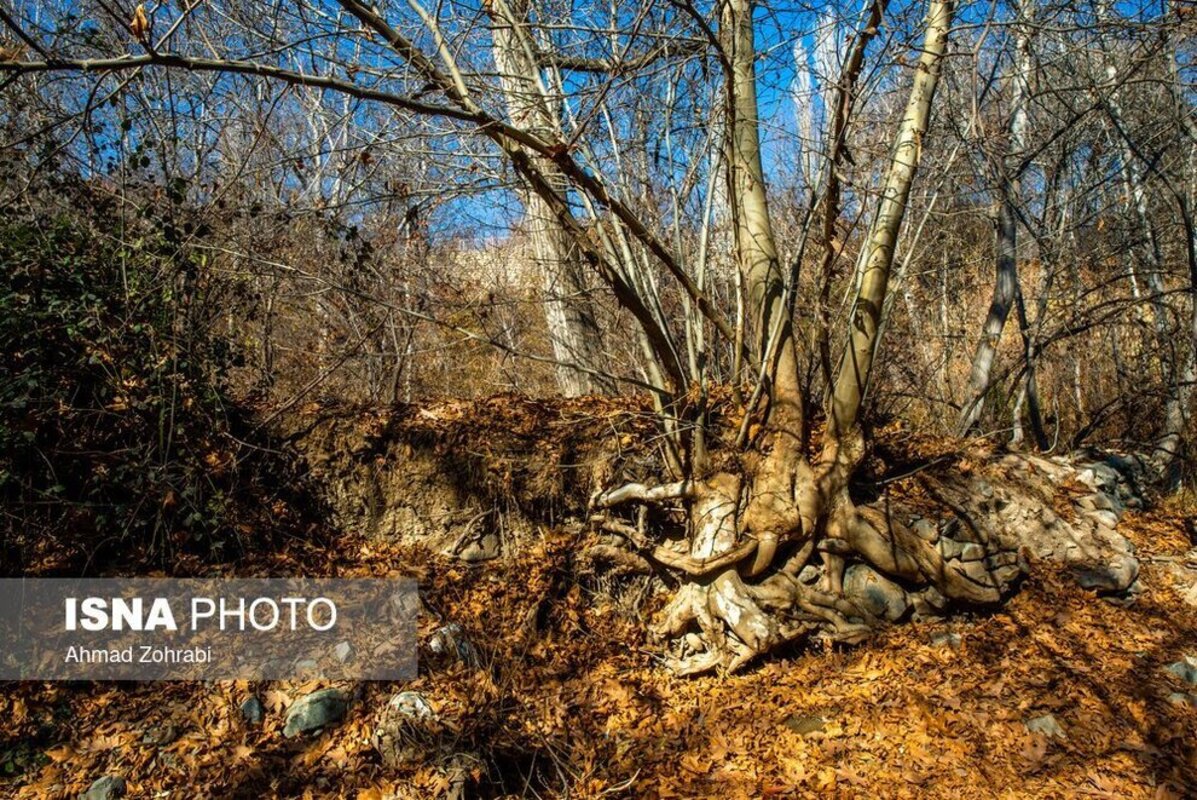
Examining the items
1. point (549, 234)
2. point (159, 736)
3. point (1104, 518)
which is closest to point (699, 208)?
point (549, 234)

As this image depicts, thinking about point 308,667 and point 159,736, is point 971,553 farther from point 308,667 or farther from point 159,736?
point 159,736

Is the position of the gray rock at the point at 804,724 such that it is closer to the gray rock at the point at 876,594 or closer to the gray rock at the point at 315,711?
the gray rock at the point at 876,594

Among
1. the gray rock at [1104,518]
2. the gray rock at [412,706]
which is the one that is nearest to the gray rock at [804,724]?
the gray rock at [412,706]

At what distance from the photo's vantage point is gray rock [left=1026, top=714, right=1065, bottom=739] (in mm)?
3322

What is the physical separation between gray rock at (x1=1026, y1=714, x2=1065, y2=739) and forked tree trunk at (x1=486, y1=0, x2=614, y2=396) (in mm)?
2752

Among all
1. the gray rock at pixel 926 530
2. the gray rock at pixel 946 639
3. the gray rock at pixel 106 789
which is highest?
the gray rock at pixel 926 530

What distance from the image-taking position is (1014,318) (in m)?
10.3

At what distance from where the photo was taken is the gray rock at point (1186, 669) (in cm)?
369

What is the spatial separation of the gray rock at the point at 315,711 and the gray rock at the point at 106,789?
703 millimetres

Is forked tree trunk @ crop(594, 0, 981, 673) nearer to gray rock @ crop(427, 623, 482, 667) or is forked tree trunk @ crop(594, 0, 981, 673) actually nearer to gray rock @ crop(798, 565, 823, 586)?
gray rock @ crop(798, 565, 823, 586)

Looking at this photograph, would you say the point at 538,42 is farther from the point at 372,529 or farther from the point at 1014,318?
the point at 1014,318

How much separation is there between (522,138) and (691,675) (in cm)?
309

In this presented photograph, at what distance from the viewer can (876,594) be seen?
428 cm

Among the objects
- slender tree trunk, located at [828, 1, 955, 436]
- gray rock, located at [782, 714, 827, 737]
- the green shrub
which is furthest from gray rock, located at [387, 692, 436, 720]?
slender tree trunk, located at [828, 1, 955, 436]
